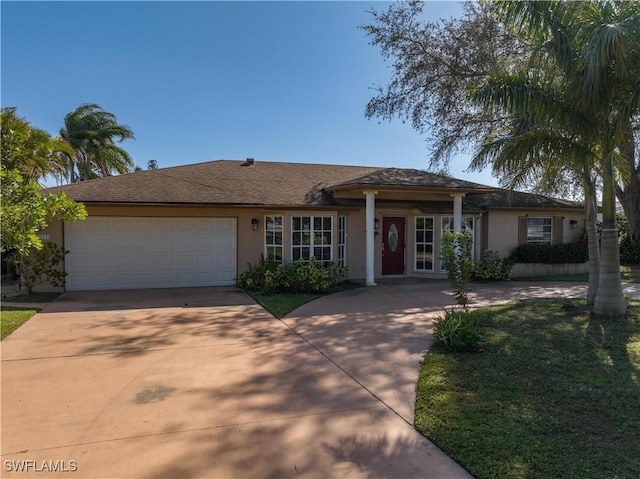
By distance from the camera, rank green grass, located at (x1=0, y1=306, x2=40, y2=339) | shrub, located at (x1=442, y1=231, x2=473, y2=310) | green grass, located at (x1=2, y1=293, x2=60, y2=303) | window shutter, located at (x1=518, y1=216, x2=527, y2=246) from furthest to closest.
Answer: window shutter, located at (x1=518, y1=216, x2=527, y2=246), green grass, located at (x1=2, y1=293, x2=60, y2=303), green grass, located at (x1=0, y1=306, x2=40, y2=339), shrub, located at (x1=442, y1=231, x2=473, y2=310)

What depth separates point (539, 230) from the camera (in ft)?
54.5

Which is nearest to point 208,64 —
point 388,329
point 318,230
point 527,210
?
point 318,230

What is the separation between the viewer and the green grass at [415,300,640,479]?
330 centimetres

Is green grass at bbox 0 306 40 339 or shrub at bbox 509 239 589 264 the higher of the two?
shrub at bbox 509 239 589 264

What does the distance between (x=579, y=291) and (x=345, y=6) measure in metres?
11.2

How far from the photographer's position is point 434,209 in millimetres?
14648

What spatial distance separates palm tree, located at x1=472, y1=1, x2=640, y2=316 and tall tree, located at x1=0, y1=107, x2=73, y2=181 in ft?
29.4

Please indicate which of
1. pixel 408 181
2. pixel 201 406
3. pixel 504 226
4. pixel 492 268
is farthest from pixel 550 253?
pixel 201 406

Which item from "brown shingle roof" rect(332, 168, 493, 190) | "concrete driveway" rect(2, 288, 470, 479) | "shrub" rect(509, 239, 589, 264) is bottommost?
"concrete driveway" rect(2, 288, 470, 479)

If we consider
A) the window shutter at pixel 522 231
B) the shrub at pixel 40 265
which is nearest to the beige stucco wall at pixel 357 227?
the window shutter at pixel 522 231

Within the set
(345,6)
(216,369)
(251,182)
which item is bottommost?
(216,369)

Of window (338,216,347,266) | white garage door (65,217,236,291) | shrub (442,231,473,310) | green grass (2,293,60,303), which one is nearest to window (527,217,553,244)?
window (338,216,347,266)

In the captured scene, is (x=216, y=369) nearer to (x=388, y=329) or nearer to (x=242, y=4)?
(x=388, y=329)

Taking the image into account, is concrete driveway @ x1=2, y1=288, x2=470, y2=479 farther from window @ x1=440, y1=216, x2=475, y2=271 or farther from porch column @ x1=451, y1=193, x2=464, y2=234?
window @ x1=440, y1=216, x2=475, y2=271
